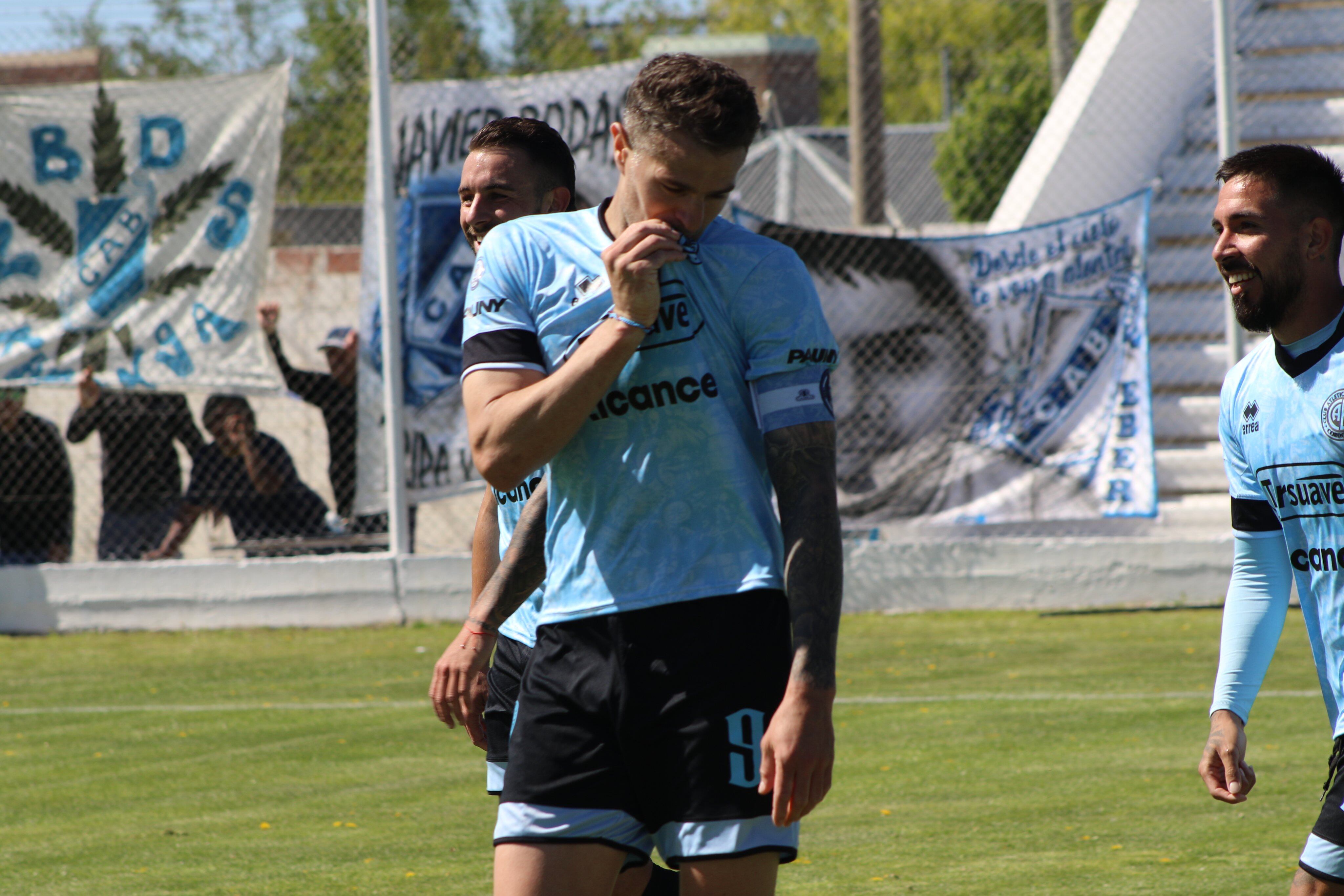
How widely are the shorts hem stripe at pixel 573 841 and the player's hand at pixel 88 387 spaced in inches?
370

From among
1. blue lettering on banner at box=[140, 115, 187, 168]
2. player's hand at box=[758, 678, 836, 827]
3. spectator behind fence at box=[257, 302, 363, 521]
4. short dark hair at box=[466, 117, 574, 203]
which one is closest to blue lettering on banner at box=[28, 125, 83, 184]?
blue lettering on banner at box=[140, 115, 187, 168]

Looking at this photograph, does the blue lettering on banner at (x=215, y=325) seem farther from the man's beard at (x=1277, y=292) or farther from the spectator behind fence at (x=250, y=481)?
the man's beard at (x=1277, y=292)

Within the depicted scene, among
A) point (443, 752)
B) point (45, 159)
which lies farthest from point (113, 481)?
point (443, 752)

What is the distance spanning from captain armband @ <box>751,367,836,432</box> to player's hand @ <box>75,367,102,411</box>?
9.54 meters

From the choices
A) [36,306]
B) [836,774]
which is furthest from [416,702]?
[36,306]

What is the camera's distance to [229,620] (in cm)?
1130

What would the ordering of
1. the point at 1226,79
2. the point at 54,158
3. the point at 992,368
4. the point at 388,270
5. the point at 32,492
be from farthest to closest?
the point at 32,492 → the point at 992,368 → the point at 54,158 → the point at 388,270 → the point at 1226,79

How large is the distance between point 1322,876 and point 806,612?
1342 mm

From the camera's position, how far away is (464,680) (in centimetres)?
329

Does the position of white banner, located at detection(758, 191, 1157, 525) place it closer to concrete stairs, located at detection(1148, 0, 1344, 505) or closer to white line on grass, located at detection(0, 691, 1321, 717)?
concrete stairs, located at detection(1148, 0, 1344, 505)

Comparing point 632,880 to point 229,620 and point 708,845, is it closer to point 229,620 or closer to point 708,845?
point 708,845

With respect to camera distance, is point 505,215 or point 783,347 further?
point 505,215

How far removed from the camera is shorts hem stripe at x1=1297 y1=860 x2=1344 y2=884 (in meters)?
3.12

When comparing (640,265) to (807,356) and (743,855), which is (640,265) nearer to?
(807,356)
